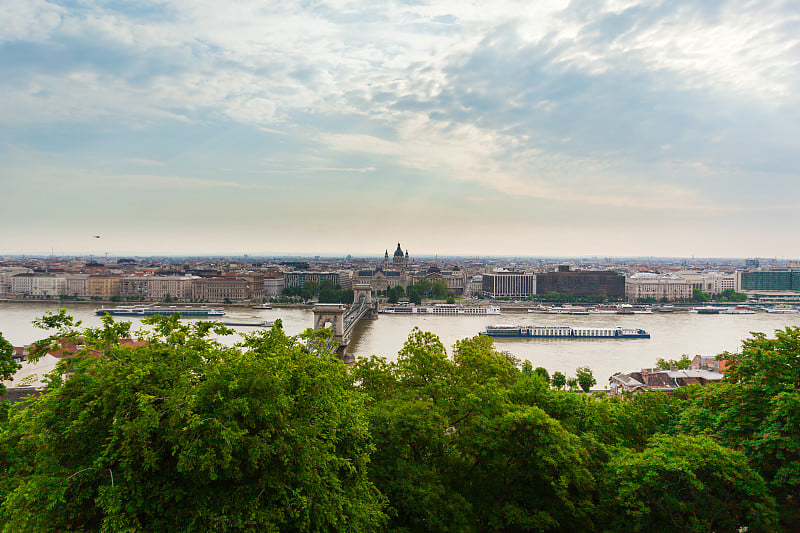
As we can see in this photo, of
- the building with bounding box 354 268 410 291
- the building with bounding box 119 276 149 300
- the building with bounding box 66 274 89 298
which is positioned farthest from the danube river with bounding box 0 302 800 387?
the building with bounding box 354 268 410 291

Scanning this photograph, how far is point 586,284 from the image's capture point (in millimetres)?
70500

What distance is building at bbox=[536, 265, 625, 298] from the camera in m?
69.5

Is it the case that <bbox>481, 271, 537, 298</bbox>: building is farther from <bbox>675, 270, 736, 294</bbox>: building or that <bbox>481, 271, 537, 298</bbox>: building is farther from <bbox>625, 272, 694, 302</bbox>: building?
<bbox>675, 270, 736, 294</bbox>: building

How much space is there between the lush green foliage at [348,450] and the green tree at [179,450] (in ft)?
0.06

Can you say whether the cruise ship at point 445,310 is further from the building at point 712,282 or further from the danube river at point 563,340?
the building at point 712,282

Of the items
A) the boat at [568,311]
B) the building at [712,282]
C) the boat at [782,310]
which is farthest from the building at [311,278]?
the boat at [782,310]

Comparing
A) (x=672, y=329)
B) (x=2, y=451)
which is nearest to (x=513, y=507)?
(x=2, y=451)

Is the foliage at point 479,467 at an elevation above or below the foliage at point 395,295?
above

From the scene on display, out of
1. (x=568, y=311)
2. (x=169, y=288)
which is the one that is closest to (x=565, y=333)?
(x=568, y=311)

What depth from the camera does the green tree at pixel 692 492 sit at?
5.51m

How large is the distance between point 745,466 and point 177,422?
5.72 metres

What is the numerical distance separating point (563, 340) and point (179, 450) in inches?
1245

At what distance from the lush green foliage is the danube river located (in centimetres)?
1550

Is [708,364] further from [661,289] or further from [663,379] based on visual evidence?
[661,289]
